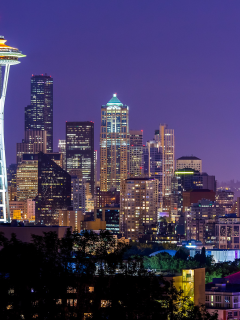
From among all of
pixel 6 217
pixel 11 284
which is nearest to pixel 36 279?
pixel 11 284

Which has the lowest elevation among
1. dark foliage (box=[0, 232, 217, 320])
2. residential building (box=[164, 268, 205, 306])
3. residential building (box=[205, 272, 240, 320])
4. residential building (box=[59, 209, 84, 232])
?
residential building (box=[205, 272, 240, 320])

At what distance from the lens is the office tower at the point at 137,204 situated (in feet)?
620

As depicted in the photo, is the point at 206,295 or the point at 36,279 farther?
the point at 206,295

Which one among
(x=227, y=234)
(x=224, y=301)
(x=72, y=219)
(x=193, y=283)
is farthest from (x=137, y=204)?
(x=193, y=283)

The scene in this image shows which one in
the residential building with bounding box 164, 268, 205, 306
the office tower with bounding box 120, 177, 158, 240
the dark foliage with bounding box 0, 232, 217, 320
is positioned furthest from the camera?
the office tower with bounding box 120, 177, 158, 240

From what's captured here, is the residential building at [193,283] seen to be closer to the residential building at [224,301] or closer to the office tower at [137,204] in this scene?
the residential building at [224,301]

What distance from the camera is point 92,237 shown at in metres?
40.1

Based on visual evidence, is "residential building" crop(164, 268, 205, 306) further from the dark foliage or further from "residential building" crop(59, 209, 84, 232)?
"residential building" crop(59, 209, 84, 232)

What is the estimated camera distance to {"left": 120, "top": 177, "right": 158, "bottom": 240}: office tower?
18912 cm

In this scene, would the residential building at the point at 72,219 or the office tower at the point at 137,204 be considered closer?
the office tower at the point at 137,204

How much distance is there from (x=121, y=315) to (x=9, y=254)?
5928mm

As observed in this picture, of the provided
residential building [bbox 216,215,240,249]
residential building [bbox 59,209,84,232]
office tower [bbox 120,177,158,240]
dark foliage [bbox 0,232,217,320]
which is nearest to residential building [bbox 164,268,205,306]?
dark foliage [bbox 0,232,217,320]

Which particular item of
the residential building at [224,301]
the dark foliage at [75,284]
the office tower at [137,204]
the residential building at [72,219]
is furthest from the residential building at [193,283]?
the residential building at [72,219]

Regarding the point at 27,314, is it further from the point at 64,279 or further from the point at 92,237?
the point at 92,237
